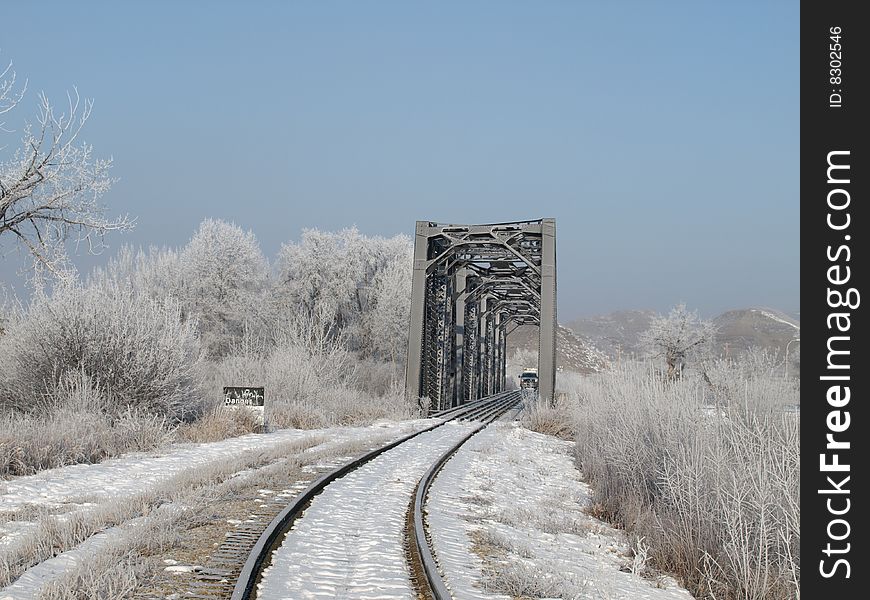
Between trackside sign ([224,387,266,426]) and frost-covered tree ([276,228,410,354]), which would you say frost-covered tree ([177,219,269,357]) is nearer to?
frost-covered tree ([276,228,410,354])

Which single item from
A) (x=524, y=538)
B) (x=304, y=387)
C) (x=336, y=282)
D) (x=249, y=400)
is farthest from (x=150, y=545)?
(x=336, y=282)

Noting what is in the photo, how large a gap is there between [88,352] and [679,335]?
187 feet

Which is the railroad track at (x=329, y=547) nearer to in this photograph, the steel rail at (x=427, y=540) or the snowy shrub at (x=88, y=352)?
the steel rail at (x=427, y=540)

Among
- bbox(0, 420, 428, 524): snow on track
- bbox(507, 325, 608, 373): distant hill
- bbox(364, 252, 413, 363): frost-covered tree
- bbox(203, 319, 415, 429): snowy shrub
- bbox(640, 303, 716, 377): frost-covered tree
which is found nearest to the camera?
bbox(0, 420, 428, 524): snow on track

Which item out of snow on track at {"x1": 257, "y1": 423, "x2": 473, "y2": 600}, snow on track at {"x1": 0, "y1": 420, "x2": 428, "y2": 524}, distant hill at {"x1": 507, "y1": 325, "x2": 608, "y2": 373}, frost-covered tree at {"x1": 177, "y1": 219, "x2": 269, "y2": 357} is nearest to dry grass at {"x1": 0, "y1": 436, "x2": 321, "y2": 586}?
snow on track at {"x1": 0, "y1": 420, "x2": 428, "y2": 524}

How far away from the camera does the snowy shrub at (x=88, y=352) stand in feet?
48.2

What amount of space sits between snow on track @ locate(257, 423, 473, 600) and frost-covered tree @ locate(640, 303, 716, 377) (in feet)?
179

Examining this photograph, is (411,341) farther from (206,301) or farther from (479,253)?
(206,301)

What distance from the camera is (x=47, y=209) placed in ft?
49.5

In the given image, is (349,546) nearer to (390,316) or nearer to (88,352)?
(88,352)

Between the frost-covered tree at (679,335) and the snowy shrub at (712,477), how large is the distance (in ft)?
170

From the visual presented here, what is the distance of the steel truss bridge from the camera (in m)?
23.4

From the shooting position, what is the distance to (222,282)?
40.4m
